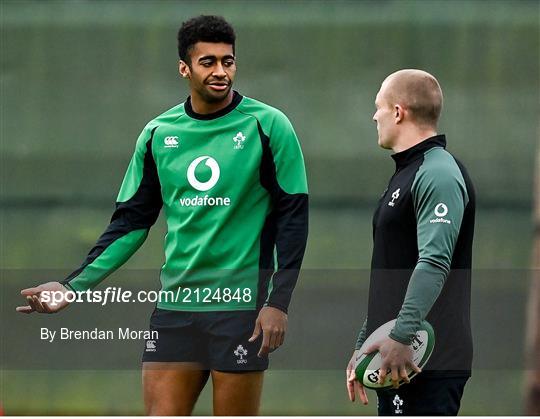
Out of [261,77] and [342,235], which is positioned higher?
[261,77]

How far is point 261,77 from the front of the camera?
5.18 metres

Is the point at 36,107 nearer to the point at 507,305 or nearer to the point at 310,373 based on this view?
the point at 310,373

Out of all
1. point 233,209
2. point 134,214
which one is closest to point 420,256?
point 233,209

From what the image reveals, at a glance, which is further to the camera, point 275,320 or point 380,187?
point 380,187

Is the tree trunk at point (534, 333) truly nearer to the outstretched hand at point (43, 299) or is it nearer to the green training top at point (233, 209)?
the green training top at point (233, 209)

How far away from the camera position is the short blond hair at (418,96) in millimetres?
3734

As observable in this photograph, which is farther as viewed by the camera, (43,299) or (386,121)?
(43,299)

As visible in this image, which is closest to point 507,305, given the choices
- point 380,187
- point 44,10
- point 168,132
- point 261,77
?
point 380,187

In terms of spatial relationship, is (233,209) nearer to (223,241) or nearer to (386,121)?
(223,241)

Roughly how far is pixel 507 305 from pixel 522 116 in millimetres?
723

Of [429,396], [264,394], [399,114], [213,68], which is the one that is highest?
[213,68]

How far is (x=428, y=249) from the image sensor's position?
139 inches

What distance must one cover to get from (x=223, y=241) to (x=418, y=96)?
2.34 ft

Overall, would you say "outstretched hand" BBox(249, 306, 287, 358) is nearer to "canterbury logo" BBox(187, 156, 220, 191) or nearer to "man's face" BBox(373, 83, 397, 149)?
"canterbury logo" BBox(187, 156, 220, 191)
